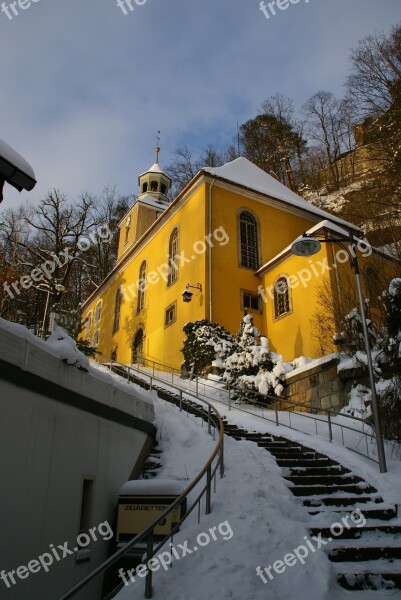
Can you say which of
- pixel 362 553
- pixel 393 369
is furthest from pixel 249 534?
pixel 393 369

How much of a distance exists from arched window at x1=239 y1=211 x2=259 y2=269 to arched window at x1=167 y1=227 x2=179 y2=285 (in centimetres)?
371

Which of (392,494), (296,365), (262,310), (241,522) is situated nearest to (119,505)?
(241,522)

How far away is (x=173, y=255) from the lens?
26359mm

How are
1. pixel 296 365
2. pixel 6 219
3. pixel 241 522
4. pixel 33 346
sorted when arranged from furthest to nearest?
pixel 6 219
pixel 296 365
pixel 33 346
pixel 241 522

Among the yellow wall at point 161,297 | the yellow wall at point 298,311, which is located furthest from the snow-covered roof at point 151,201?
the yellow wall at point 298,311

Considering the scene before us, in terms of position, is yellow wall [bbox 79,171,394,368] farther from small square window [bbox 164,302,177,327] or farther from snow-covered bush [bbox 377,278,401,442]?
snow-covered bush [bbox 377,278,401,442]

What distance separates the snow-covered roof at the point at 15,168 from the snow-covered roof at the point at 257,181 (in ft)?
53.0

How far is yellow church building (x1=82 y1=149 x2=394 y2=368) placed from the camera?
1991 cm

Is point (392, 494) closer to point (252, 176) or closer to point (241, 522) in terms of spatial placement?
point (241, 522)

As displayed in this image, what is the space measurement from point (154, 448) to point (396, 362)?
18.0ft

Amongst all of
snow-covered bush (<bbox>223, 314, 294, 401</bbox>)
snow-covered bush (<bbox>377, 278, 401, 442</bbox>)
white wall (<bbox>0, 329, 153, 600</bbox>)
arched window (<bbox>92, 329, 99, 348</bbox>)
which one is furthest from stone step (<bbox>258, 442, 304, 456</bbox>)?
arched window (<bbox>92, 329, 99, 348</bbox>)

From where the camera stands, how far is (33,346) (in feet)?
22.8

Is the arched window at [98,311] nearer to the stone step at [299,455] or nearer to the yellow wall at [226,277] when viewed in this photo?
the yellow wall at [226,277]

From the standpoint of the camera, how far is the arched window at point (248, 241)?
24125mm
